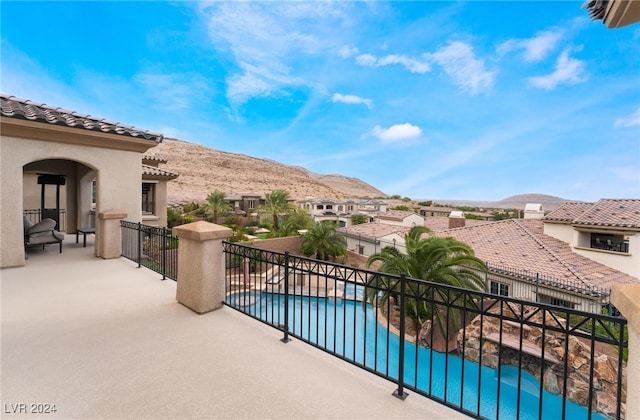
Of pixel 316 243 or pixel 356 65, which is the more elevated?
pixel 356 65

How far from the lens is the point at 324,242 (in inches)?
1027

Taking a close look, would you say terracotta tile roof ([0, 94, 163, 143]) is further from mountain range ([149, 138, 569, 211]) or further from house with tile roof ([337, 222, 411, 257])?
mountain range ([149, 138, 569, 211])

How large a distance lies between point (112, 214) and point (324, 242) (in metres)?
19.1

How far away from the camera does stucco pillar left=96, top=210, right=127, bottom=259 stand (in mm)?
8336

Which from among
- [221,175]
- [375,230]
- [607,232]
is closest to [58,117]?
[375,230]

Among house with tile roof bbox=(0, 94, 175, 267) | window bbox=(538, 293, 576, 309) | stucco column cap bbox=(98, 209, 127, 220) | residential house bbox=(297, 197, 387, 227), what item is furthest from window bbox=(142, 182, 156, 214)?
residential house bbox=(297, 197, 387, 227)

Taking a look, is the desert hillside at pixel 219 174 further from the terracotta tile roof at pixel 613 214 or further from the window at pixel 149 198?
the terracotta tile roof at pixel 613 214

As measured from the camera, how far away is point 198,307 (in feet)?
15.9

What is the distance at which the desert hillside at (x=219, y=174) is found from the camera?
73375 millimetres

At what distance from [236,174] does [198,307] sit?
90409 millimetres

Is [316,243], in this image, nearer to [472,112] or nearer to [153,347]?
[153,347]

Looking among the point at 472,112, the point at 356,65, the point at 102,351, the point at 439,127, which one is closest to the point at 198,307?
the point at 102,351

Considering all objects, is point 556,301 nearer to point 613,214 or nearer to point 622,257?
point 622,257

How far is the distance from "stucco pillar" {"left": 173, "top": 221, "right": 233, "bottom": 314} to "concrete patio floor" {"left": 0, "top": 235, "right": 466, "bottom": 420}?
0.73 ft
